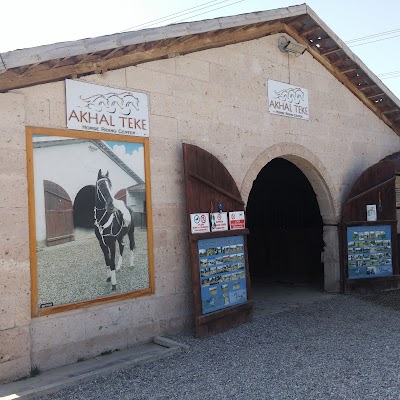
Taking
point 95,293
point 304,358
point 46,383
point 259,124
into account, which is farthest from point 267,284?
point 46,383

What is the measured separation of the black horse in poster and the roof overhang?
142 cm

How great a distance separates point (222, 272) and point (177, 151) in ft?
6.30

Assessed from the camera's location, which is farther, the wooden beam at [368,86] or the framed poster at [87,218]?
the wooden beam at [368,86]

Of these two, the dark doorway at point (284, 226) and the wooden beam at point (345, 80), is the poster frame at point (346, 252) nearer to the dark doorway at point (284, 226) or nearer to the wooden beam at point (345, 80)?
the dark doorway at point (284, 226)

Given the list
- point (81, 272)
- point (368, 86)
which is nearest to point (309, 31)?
point (368, 86)

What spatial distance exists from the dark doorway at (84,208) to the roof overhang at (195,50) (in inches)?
54.7

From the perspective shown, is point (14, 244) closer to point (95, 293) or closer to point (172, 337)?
point (95, 293)

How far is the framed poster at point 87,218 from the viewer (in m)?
5.08

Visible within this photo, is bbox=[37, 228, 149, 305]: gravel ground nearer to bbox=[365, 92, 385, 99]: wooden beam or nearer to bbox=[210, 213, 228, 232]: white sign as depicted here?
bbox=[210, 213, 228, 232]: white sign

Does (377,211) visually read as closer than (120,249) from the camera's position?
No

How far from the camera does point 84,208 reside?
18.0 feet

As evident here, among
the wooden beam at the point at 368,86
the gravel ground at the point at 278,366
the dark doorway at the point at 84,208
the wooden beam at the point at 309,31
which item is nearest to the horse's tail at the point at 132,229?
the dark doorway at the point at 84,208

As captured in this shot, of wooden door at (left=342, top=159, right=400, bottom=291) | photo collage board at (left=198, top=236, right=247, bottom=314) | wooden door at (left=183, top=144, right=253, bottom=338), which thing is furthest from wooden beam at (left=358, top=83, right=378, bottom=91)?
photo collage board at (left=198, top=236, right=247, bottom=314)

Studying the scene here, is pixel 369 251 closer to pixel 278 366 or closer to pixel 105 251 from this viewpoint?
pixel 278 366
